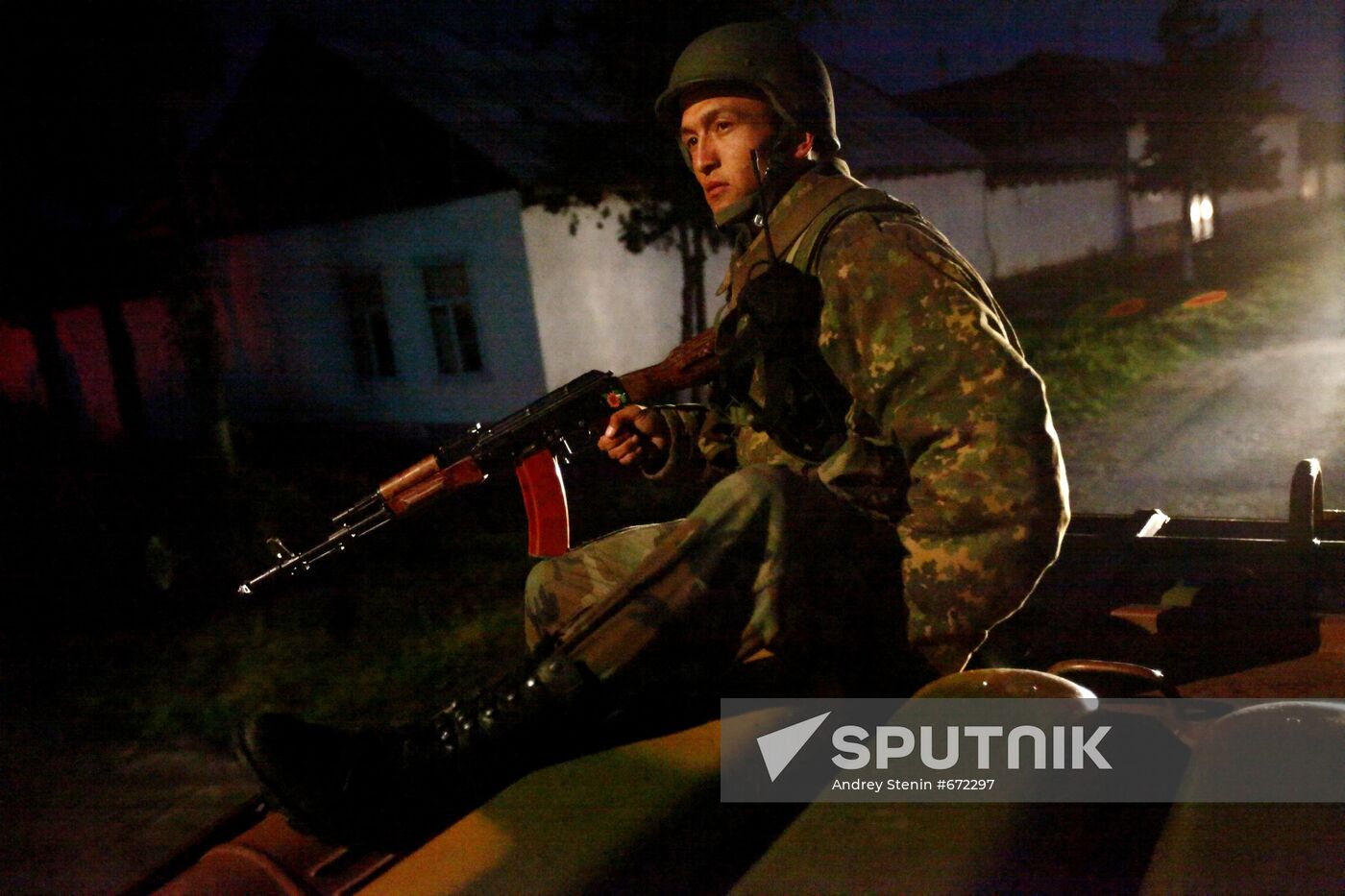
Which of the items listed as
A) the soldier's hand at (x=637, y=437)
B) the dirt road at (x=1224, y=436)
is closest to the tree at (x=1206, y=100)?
the dirt road at (x=1224, y=436)

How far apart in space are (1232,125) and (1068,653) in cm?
2388

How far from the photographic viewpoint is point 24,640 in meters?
6.33

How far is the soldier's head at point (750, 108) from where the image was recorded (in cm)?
253

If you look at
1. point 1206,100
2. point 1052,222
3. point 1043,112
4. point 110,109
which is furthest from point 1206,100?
point 110,109

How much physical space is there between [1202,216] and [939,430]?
30121 mm

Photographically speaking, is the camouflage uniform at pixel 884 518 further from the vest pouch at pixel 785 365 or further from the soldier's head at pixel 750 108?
the soldier's head at pixel 750 108

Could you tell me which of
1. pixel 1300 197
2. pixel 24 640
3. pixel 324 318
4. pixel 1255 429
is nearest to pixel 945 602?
pixel 24 640

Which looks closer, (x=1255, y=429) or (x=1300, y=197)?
(x=1255, y=429)

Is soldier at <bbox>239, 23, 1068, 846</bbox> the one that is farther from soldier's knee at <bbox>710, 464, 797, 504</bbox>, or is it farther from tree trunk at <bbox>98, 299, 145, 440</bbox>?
tree trunk at <bbox>98, 299, 145, 440</bbox>

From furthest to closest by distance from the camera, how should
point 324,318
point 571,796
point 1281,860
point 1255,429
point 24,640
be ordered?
1. point 324,318
2. point 1255,429
3. point 24,640
4. point 571,796
5. point 1281,860

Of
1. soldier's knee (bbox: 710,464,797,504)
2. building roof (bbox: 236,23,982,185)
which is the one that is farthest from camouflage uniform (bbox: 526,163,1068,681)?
building roof (bbox: 236,23,982,185)

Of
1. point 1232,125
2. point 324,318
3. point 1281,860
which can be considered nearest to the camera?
point 1281,860

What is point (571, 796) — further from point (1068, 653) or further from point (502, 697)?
point (1068, 653)

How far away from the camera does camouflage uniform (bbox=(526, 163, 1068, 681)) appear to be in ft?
6.45
